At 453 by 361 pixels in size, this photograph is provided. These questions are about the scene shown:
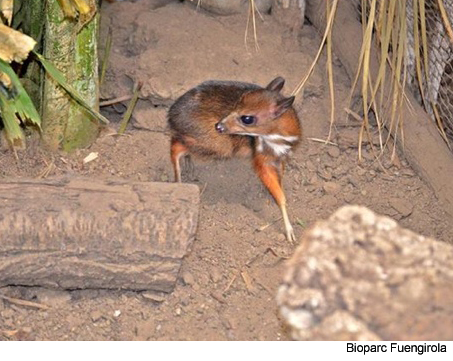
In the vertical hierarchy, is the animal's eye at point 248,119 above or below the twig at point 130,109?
above

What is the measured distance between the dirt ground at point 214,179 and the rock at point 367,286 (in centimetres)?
132

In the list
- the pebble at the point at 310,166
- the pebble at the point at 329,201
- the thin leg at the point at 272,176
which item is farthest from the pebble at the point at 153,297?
the pebble at the point at 310,166

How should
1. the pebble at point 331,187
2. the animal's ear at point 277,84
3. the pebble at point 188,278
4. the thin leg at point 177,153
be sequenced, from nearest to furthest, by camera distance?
the pebble at point 188,278 < the animal's ear at point 277,84 < the thin leg at point 177,153 < the pebble at point 331,187

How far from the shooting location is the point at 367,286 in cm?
247

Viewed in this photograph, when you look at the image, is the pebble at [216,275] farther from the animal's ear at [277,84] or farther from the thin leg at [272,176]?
the animal's ear at [277,84]

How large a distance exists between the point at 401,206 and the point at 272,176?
0.65 m

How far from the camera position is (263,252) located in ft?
14.0

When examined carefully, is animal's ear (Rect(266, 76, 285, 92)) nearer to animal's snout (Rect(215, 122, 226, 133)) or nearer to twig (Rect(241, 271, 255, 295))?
animal's snout (Rect(215, 122, 226, 133))

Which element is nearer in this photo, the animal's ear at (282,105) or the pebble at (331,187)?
the animal's ear at (282,105)

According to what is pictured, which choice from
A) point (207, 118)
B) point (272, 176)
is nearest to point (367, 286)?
point (272, 176)

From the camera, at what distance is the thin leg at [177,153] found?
4.58 metres

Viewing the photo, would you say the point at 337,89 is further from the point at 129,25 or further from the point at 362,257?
the point at 362,257

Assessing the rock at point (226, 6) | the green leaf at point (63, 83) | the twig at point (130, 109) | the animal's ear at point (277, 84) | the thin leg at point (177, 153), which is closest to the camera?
the green leaf at point (63, 83)
